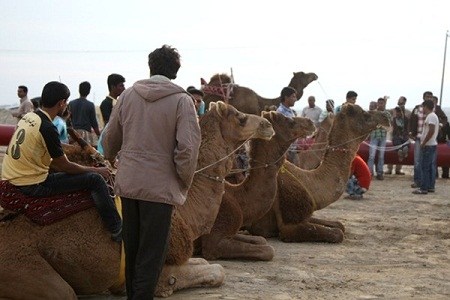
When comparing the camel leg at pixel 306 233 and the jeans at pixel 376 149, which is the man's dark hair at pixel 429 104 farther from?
the camel leg at pixel 306 233

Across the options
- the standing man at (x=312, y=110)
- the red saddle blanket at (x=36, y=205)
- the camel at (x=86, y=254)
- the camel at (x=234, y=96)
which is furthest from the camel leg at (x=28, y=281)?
the standing man at (x=312, y=110)

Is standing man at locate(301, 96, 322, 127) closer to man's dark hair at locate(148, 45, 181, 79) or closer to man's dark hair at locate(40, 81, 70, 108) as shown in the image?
man's dark hair at locate(40, 81, 70, 108)

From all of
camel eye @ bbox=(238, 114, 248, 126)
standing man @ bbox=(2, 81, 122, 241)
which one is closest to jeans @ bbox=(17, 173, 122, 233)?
standing man @ bbox=(2, 81, 122, 241)

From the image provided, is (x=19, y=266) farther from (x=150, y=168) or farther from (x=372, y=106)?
(x=372, y=106)

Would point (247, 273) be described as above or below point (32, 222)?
below

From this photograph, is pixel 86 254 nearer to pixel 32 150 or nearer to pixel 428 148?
pixel 32 150

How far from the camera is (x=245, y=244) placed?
831cm

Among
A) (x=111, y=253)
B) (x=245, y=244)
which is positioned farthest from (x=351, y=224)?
(x=111, y=253)

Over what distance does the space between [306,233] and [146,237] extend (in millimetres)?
4809

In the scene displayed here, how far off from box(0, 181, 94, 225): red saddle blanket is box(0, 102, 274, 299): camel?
0.06 m

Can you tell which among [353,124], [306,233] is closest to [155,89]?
[306,233]

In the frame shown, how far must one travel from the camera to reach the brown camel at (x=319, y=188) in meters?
9.77

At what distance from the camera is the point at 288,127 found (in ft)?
31.0

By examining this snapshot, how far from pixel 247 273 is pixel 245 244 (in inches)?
26.3
